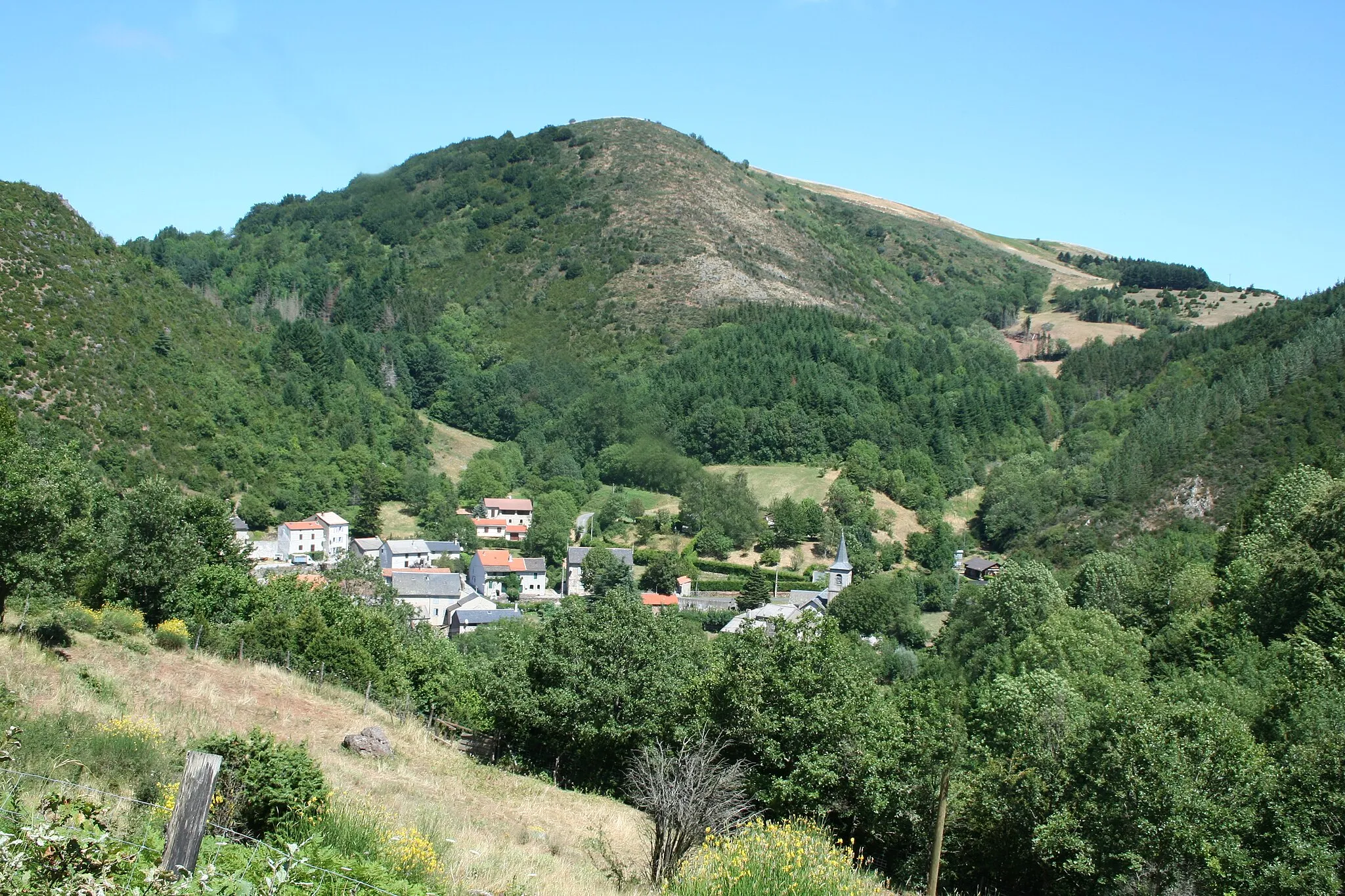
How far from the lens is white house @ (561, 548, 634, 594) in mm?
65438

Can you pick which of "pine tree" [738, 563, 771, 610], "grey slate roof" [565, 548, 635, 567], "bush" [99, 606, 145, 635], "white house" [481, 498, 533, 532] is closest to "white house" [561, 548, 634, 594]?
"grey slate roof" [565, 548, 635, 567]

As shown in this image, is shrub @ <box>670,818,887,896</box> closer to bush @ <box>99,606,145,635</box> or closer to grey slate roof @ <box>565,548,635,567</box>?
bush @ <box>99,606,145,635</box>

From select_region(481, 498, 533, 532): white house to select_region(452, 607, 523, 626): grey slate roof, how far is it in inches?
845

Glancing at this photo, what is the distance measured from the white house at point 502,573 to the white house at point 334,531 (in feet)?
27.0

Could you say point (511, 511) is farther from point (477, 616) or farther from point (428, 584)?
point (477, 616)

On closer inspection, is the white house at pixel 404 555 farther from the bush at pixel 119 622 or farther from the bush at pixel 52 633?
the bush at pixel 52 633

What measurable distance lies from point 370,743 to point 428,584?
1708 inches

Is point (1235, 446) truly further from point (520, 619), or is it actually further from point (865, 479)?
point (520, 619)

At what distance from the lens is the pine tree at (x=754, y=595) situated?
60000 millimetres

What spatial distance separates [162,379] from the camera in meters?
64.1

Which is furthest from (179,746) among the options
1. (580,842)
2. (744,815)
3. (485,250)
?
(485,250)

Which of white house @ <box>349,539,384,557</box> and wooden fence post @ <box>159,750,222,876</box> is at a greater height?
wooden fence post @ <box>159,750,222,876</box>

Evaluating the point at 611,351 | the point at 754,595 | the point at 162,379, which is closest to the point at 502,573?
the point at 754,595

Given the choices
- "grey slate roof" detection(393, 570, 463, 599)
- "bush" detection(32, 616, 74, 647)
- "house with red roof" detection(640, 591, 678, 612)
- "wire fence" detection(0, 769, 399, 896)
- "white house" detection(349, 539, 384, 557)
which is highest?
"wire fence" detection(0, 769, 399, 896)
